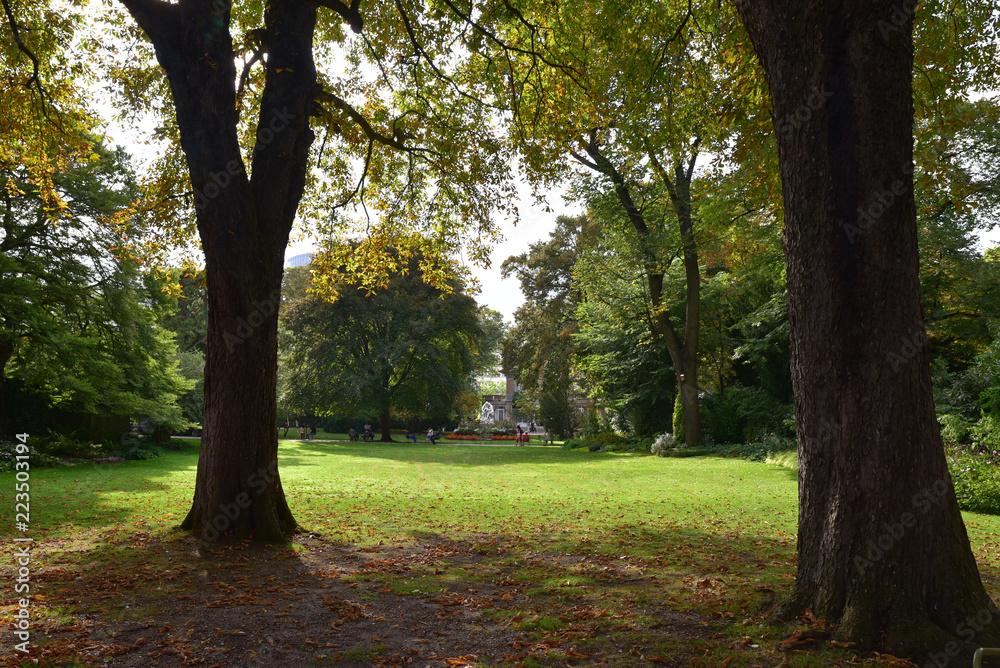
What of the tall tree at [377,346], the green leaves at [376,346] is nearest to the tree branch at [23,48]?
the tall tree at [377,346]

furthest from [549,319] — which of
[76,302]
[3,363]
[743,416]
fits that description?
[3,363]

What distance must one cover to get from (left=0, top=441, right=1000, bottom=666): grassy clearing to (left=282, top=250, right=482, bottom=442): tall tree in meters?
23.2

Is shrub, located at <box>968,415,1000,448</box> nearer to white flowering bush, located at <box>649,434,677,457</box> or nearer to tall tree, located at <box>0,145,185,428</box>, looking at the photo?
white flowering bush, located at <box>649,434,677,457</box>

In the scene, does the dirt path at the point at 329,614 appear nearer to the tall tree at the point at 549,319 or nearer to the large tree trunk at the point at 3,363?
the large tree trunk at the point at 3,363

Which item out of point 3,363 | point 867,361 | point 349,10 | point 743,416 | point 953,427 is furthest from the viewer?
point 743,416

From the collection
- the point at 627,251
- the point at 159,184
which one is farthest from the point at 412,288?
the point at 159,184

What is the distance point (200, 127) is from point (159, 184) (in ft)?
13.7

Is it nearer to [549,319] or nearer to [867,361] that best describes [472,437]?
[549,319]

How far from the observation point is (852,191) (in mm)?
3740

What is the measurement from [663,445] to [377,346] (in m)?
18.2

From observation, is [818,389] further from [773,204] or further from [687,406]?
[687,406]

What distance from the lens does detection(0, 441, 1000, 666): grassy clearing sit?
12.8ft

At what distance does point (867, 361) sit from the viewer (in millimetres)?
3672

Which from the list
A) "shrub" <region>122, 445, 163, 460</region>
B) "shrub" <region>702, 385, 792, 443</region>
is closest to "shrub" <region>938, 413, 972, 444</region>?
"shrub" <region>702, 385, 792, 443</region>
